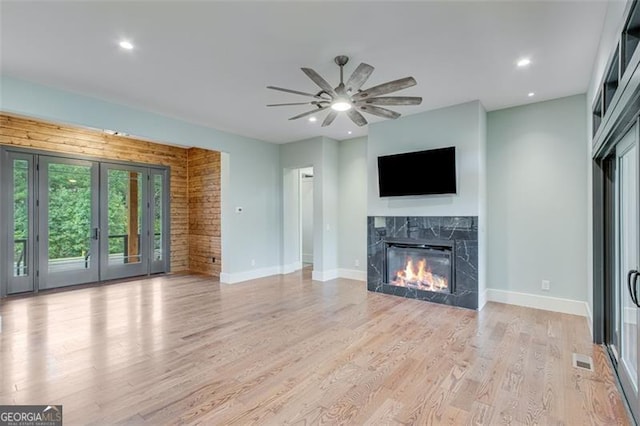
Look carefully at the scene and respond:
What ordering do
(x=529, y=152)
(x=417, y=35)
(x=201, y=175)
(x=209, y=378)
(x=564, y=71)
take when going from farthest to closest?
(x=201, y=175) → (x=529, y=152) → (x=564, y=71) → (x=417, y=35) → (x=209, y=378)

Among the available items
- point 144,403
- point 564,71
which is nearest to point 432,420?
point 144,403

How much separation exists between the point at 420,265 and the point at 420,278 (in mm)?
205

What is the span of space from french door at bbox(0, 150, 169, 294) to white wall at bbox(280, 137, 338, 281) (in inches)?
136

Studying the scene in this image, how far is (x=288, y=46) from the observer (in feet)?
9.89

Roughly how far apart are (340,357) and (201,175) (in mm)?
5821

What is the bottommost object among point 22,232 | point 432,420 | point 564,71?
point 432,420

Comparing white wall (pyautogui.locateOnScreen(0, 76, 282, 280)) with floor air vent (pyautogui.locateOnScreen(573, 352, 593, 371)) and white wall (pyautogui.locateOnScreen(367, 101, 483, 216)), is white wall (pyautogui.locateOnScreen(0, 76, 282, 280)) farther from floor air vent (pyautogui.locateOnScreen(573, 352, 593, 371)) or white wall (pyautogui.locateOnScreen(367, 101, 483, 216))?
floor air vent (pyautogui.locateOnScreen(573, 352, 593, 371))

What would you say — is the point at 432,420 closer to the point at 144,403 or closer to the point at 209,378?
the point at 209,378

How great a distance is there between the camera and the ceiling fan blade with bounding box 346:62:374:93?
2.70 metres

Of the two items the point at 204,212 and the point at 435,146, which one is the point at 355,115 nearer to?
the point at 435,146

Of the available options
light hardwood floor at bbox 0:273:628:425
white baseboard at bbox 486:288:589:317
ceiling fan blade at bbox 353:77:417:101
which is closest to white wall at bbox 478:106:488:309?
white baseboard at bbox 486:288:589:317

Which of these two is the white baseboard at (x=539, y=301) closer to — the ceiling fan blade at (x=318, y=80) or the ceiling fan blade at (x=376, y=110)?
the ceiling fan blade at (x=376, y=110)

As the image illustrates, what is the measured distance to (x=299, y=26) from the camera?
270 centimetres

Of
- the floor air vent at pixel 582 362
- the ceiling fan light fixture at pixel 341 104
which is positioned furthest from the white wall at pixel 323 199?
the floor air vent at pixel 582 362
